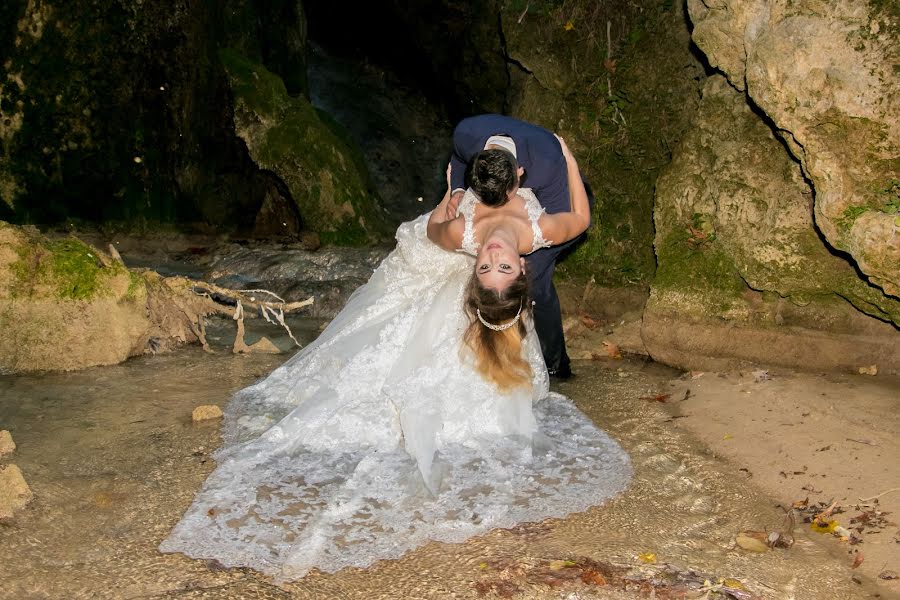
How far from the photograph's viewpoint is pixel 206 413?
4.56m

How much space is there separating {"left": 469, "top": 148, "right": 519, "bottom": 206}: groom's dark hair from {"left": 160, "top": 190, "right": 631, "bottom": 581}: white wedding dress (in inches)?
8.8

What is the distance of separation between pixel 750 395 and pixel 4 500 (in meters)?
3.97

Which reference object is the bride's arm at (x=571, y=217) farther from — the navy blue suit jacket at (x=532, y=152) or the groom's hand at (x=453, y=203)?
the groom's hand at (x=453, y=203)

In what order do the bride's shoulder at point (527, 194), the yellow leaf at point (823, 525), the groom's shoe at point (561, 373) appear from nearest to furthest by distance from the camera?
the yellow leaf at point (823, 525)
the bride's shoulder at point (527, 194)
the groom's shoe at point (561, 373)

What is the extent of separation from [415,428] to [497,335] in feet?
2.24

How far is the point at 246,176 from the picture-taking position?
32.8 feet

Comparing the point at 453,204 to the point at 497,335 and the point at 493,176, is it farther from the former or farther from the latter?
the point at 497,335

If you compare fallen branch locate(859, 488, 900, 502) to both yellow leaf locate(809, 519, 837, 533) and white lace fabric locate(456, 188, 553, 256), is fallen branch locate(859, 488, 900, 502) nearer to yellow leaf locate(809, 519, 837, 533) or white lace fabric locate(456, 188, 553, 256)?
yellow leaf locate(809, 519, 837, 533)

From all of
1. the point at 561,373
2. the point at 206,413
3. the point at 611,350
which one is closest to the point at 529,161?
the point at 561,373

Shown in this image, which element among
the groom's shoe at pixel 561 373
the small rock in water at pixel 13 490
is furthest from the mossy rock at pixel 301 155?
the small rock in water at pixel 13 490

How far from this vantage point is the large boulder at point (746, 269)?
516cm

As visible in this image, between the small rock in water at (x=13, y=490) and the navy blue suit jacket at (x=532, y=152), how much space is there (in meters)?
2.87

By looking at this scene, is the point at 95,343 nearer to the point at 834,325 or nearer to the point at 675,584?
the point at 675,584

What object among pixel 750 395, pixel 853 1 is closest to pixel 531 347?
pixel 750 395
